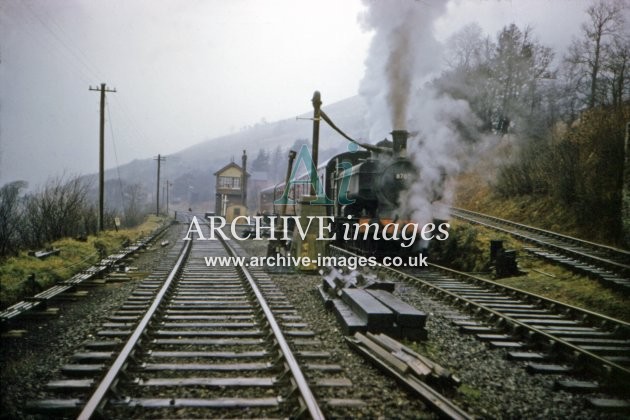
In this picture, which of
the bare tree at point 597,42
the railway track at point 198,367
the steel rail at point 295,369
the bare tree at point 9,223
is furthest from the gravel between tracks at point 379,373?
the bare tree at point 9,223

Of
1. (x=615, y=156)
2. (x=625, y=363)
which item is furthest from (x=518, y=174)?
(x=625, y=363)

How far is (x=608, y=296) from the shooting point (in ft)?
25.1

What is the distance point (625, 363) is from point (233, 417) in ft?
13.8

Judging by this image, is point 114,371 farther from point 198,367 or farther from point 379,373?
point 379,373

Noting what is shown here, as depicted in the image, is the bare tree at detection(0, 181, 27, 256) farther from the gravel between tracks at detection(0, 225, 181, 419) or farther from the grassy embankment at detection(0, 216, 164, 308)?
the gravel between tracks at detection(0, 225, 181, 419)

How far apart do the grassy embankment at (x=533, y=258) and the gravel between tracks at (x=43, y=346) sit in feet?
25.4

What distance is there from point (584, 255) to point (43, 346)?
1069cm

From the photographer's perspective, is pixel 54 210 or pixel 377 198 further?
pixel 54 210

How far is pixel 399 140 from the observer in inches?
481

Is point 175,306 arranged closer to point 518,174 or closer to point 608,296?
point 608,296

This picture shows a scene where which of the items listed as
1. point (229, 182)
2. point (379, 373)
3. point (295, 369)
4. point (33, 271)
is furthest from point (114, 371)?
point (229, 182)

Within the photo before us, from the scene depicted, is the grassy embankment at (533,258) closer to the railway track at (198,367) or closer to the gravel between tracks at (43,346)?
the railway track at (198,367)

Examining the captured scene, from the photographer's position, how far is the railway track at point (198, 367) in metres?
3.31

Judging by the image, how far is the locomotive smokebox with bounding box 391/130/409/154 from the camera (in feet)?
39.8
